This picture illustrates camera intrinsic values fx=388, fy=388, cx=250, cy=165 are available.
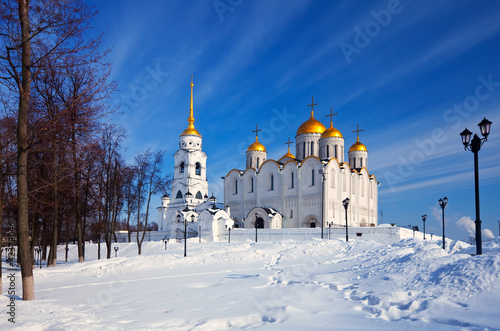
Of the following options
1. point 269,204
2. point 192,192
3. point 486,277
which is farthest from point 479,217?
point 192,192

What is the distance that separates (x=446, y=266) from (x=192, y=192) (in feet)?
168

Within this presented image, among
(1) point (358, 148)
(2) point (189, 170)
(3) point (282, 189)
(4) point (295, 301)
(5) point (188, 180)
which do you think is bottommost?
(4) point (295, 301)

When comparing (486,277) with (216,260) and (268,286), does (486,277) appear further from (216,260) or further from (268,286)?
(216,260)

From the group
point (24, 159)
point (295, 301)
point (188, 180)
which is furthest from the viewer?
point (188, 180)

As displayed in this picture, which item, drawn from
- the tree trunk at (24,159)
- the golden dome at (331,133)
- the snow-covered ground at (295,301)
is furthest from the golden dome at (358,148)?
the tree trunk at (24,159)

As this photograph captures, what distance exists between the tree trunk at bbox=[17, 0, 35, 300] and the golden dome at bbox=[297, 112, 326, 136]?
45576 millimetres

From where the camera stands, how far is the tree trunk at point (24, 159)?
8711mm

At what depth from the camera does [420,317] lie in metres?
5.89

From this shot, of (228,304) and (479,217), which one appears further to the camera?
(479,217)

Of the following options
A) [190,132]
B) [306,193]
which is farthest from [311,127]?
[190,132]

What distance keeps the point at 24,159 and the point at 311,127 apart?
152 ft

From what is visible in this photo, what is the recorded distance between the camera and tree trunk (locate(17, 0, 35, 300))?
8711 millimetres

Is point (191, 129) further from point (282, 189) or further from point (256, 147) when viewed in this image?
point (282, 189)

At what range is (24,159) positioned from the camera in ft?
28.7
